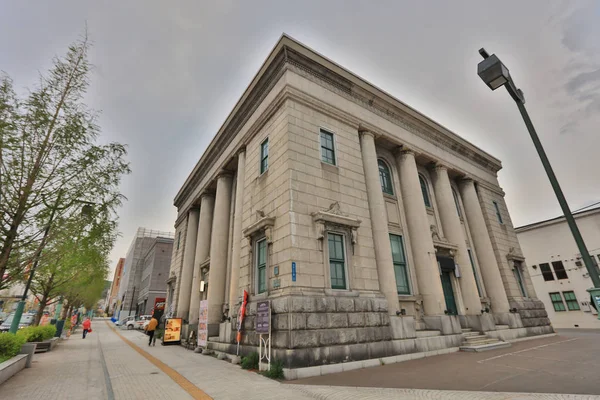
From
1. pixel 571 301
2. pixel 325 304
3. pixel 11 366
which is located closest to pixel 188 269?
pixel 11 366

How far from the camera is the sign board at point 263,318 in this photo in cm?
932

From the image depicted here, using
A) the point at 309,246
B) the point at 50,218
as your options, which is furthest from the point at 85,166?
the point at 309,246

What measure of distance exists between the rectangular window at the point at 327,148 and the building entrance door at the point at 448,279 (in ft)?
28.1

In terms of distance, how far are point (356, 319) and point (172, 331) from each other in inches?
551

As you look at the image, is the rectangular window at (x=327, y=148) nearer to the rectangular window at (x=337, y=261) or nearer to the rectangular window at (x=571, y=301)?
the rectangular window at (x=337, y=261)

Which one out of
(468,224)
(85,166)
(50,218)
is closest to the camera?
(50,218)

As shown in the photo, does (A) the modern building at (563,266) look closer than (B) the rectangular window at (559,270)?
Yes

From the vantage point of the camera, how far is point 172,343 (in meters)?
18.4

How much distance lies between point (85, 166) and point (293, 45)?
955 centimetres

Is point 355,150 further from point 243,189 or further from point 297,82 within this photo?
point 243,189

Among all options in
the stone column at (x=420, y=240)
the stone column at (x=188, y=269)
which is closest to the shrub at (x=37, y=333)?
the stone column at (x=188, y=269)

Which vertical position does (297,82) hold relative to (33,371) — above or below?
above

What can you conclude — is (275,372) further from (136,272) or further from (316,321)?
(136,272)

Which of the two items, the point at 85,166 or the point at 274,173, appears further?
the point at 274,173
